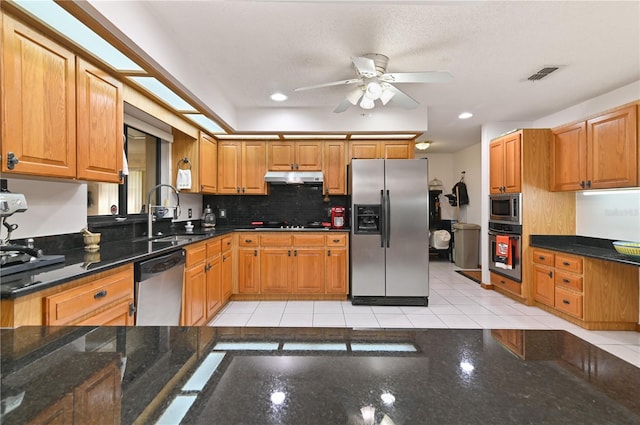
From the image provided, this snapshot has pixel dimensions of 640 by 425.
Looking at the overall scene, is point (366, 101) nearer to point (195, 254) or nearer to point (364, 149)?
point (364, 149)

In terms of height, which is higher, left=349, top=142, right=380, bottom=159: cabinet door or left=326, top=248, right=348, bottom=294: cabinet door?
left=349, top=142, right=380, bottom=159: cabinet door

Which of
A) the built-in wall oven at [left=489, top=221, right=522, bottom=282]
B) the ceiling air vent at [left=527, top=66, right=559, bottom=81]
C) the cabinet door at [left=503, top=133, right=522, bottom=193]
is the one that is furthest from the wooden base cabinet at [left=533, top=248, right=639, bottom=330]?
the ceiling air vent at [left=527, top=66, right=559, bottom=81]

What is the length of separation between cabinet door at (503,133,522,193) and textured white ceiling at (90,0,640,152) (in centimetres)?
48

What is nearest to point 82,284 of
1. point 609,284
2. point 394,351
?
point 394,351

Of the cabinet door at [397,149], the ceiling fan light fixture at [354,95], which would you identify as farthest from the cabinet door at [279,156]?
the ceiling fan light fixture at [354,95]

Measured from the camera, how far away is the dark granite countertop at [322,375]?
16.7 inches

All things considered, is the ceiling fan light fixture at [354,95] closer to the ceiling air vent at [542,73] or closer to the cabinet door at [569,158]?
the ceiling air vent at [542,73]

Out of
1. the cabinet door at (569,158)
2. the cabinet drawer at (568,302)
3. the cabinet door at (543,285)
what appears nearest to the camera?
the cabinet drawer at (568,302)

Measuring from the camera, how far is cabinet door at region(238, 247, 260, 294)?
160 inches

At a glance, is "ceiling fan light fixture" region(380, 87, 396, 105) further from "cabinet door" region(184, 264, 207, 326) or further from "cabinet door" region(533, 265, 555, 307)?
"cabinet door" region(533, 265, 555, 307)

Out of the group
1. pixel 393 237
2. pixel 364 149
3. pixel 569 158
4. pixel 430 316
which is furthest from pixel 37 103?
pixel 569 158

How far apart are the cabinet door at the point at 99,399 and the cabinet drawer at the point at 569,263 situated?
406 cm

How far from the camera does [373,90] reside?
271cm

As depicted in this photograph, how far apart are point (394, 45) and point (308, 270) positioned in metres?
2.78
